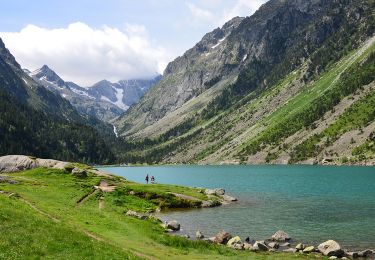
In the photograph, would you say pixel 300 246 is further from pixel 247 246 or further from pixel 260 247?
pixel 247 246

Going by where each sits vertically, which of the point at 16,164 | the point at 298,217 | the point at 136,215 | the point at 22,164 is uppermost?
the point at 22,164

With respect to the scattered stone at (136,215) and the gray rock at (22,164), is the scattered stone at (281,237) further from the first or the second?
the gray rock at (22,164)

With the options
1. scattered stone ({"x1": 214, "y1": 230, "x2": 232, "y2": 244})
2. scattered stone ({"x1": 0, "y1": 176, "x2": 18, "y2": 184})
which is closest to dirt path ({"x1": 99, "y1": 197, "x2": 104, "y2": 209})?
scattered stone ({"x1": 0, "y1": 176, "x2": 18, "y2": 184})

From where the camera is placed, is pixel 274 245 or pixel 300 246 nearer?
pixel 300 246

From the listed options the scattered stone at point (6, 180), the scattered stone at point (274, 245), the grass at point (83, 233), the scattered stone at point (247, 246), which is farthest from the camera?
the scattered stone at point (6, 180)

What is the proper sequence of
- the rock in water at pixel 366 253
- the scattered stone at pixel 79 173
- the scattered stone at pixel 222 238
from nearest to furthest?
the rock in water at pixel 366 253 → the scattered stone at pixel 222 238 → the scattered stone at pixel 79 173

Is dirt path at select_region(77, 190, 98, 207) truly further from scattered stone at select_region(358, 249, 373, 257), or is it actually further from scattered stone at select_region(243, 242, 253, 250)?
scattered stone at select_region(358, 249, 373, 257)

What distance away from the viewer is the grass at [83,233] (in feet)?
108

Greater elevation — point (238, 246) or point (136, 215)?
point (238, 246)

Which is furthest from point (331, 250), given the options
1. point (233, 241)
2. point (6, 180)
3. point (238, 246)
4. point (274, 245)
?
point (6, 180)

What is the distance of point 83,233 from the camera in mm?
43062

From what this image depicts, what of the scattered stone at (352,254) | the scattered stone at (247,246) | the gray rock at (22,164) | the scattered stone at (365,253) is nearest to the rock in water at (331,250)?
Result: the scattered stone at (352,254)

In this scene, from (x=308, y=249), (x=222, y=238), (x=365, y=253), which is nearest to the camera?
(x=365, y=253)

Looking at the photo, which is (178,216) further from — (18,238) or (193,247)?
(18,238)
